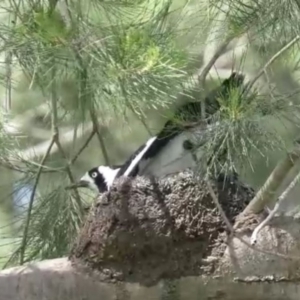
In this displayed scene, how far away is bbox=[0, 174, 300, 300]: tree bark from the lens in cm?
104

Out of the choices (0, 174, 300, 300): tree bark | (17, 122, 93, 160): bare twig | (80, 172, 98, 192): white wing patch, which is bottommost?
(0, 174, 300, 300): tree bark

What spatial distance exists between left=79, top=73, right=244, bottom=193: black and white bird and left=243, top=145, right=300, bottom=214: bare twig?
100 millimetres

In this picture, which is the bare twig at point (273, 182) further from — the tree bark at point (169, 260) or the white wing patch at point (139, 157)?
the white wing patch at point (139, 157)

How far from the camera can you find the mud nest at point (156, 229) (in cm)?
→ 109

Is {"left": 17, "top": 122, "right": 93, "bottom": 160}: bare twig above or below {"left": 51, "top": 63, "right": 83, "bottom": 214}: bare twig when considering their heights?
above

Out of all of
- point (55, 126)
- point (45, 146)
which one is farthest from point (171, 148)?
point (45, 146)

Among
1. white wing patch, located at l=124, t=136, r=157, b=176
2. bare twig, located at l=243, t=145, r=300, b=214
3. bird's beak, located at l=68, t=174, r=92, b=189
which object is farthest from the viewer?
bird's beak, located at l=68, t=174, r=92, b=189

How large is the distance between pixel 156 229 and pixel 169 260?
0.16ft

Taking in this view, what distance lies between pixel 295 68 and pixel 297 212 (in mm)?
212

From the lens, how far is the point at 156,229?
112 centimetres

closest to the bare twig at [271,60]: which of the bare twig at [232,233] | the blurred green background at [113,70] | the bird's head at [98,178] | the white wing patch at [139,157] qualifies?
the blurred green background at [113,70]

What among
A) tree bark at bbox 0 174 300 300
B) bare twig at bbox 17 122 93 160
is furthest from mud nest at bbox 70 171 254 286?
bare twig at bbox 17 122 93 160

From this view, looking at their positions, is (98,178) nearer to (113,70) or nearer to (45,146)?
(45,146)

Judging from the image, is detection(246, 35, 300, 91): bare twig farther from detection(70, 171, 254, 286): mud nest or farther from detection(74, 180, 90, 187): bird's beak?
detection(74, 180, 90, 187): bird's beak
